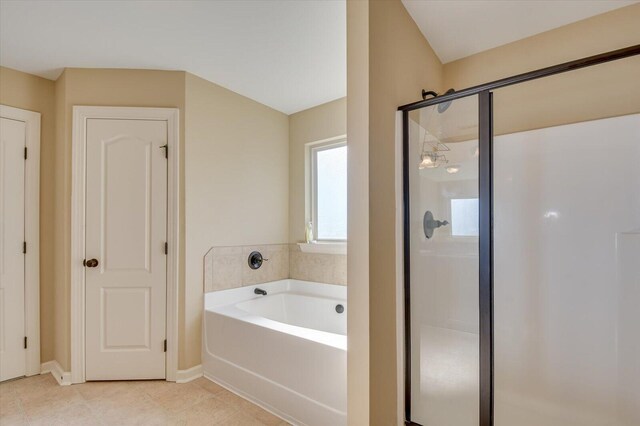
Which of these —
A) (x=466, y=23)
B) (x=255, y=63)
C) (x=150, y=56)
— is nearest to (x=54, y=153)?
(x=150, y=56)

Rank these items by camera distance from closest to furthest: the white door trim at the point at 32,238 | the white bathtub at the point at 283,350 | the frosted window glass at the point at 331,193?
the white bathtub at the point at 283,350 < the white door trim at the point at 32,238 < the frosted window glass at the point at 331,193

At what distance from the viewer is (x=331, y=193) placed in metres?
3.20

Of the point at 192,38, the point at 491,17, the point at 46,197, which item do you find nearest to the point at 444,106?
the point at 491,17

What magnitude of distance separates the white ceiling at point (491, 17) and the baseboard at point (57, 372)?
3.40m

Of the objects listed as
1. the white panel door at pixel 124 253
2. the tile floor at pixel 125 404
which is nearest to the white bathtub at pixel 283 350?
the tile floor at pixel 125 404

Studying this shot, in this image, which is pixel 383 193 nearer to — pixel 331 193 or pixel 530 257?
pixel 530 257

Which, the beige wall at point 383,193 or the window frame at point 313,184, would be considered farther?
the window frame at point 313,184

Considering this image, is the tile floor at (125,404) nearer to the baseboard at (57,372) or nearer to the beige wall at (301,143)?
the baseboard at (57,372)

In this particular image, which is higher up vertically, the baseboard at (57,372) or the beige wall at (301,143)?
the beige wall at (301,143)

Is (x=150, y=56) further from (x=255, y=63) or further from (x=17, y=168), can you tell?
(x=17, y=168)

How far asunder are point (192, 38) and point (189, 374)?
242 cm

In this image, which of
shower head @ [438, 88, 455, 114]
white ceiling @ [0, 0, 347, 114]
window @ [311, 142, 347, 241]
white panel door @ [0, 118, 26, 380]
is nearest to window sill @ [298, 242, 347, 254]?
window @ [311, 142, 347, 241]

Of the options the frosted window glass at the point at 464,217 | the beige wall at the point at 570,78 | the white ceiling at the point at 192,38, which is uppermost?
the white ceiling at the point at 192,38

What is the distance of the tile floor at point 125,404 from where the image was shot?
202 cm
